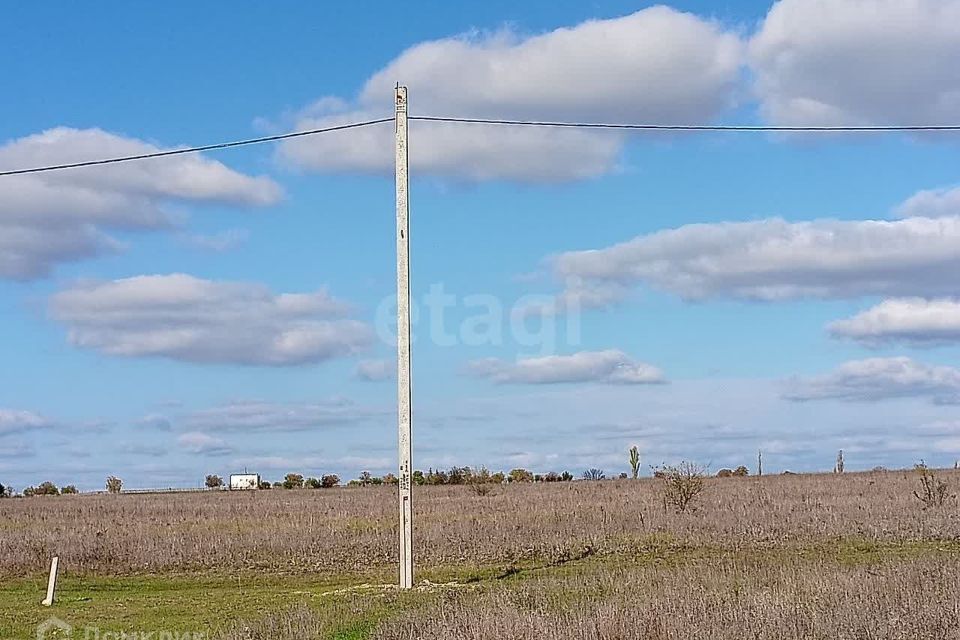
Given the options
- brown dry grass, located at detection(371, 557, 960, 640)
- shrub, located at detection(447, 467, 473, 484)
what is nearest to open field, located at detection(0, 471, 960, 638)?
brown dry grass, located at detection(371, 557, 960, 640)

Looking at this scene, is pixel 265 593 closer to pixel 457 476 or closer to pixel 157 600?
pixel 157 600

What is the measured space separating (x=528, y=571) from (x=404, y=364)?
5.00 metres

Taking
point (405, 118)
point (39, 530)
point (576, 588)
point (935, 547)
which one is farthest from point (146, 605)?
point (39, 530)

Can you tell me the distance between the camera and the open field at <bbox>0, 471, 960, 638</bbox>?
1258 centimetres

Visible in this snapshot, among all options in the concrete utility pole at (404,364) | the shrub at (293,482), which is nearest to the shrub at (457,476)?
the shrub at (293,482)

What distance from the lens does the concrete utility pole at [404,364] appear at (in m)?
18.6

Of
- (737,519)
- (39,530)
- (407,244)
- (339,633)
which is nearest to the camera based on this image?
(339,633)

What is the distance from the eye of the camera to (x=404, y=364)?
19.0 meters

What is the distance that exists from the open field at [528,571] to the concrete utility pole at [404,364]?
0.86m

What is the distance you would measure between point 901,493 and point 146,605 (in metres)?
32.1

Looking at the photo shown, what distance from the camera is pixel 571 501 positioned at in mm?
42750

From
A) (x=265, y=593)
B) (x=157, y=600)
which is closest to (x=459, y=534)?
(x=265, y=593)

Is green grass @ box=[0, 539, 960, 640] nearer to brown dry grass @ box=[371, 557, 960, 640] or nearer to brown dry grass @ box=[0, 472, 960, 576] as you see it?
brown dry grass @ box=[0, 472, 960, 576]

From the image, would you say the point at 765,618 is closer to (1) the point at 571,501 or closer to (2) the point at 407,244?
(2) the point at 407,244
